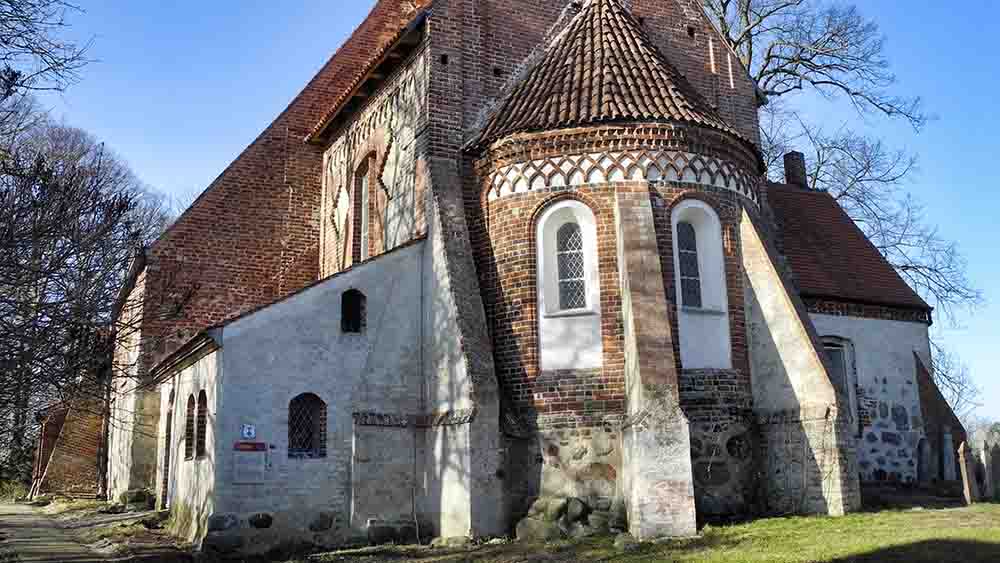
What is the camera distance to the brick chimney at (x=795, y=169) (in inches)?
889

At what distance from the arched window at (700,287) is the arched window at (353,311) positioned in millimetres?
4790

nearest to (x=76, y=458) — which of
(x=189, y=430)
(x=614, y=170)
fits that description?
(x=189, y=430)

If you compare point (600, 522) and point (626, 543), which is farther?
point (600, 522)

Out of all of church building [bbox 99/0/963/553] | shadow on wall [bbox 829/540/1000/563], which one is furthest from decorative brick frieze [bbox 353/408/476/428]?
shadow on wall [bbox 829/540/1000/563]

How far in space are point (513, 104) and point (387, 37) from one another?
7.90m

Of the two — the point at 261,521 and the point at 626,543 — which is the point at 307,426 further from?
the point at 626,543

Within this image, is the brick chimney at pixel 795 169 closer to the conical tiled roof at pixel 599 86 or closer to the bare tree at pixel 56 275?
the conical tiled roof at pixel 599 86

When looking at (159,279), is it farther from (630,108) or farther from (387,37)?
(630,108)

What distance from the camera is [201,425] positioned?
45.5 ft

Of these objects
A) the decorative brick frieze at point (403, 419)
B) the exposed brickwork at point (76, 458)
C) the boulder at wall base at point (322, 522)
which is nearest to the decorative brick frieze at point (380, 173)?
the decorative brick frieze at point (403, 419)

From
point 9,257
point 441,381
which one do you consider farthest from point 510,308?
point 9,257

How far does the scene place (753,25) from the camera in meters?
27.2

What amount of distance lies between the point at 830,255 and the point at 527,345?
919 cm

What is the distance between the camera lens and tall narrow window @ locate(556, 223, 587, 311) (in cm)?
1297
